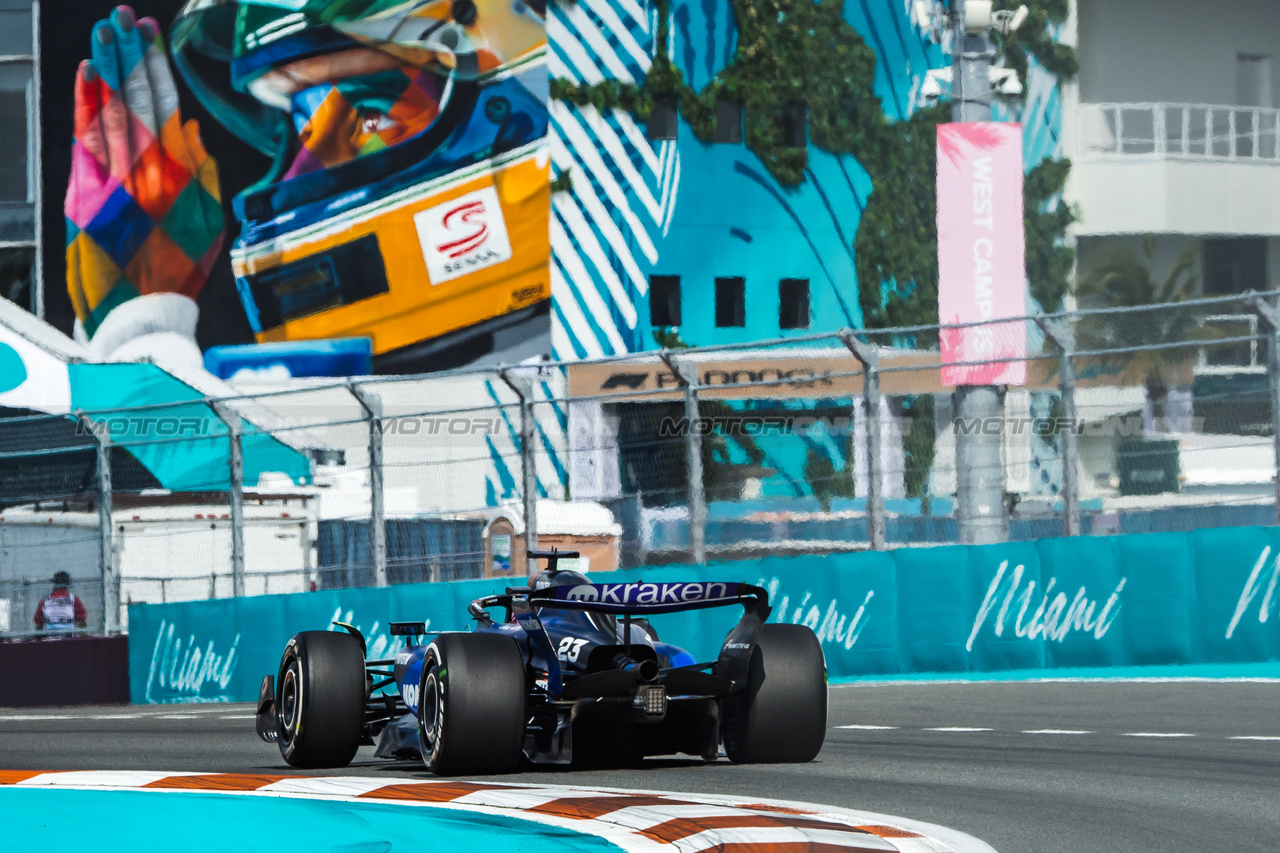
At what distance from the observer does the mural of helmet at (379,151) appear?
36.4 metres

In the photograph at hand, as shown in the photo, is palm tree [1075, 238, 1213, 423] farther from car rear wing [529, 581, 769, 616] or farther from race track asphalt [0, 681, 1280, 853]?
car rear wing [529, 581, 769, 616]

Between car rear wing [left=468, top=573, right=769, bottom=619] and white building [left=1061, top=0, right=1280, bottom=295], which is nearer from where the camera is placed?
car rear wing [left=468, top=573, right=769, bottom=619]

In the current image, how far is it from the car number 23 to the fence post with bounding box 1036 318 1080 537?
6512 millimetres

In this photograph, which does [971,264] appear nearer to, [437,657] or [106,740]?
[106,740]

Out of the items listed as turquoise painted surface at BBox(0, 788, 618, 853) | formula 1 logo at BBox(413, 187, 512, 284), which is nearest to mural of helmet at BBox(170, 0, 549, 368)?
formula 1 logo at BBox(413, 187, 512, 284)

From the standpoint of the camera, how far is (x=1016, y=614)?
45.6ft

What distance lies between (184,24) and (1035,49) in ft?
57.7

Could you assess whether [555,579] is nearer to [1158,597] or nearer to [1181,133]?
[1158,597]

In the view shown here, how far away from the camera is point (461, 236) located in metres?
36.5

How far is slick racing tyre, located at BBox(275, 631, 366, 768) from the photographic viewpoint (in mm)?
8773

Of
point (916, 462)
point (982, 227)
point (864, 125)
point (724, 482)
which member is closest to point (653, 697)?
point (916, 462)

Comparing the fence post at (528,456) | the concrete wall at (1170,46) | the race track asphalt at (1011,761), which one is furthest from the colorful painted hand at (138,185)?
the race track asphalt at (1011,761)

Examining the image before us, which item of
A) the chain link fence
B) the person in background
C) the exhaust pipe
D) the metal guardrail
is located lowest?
the person in background

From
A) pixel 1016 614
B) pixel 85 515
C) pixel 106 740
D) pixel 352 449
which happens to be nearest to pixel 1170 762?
pixel 1016 614
